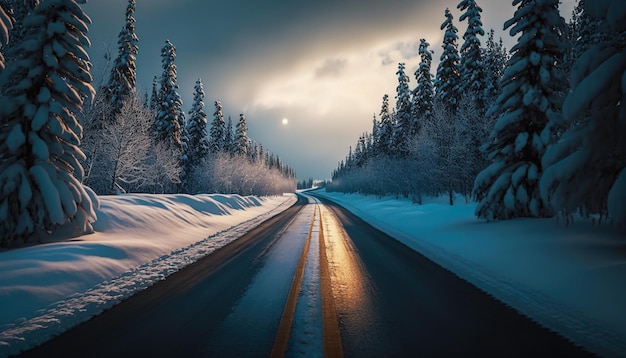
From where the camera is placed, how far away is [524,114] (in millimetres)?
11305

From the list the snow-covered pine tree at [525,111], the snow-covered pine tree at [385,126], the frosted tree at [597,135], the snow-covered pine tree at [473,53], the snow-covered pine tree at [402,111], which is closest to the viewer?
the frosted tree at [597,135]

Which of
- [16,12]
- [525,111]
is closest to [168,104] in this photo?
[16,12]

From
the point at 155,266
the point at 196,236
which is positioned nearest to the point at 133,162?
the point at 196,236

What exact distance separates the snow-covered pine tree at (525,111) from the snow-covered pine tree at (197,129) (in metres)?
41.6

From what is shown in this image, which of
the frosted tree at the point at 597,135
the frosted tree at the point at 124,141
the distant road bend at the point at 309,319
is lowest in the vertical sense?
the distant road bend at the point at 309,319

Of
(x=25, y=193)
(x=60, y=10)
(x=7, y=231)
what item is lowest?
(x=7, y=231)

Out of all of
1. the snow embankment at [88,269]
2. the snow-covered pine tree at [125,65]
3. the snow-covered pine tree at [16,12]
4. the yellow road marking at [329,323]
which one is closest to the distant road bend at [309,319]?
the yellow road marking at [329,323]

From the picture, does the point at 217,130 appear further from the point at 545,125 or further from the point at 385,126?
the point at 545,125

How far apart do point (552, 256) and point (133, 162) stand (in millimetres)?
29422

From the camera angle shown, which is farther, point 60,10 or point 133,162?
point 133,162

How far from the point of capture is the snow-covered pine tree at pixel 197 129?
44.8m

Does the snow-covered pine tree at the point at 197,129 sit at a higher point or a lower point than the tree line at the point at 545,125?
higher

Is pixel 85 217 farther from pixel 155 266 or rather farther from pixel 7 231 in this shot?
pixel 155 266

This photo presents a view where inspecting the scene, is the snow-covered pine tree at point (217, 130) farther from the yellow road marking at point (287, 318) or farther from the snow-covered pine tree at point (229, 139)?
the yellow road marking at point (287, 318)
